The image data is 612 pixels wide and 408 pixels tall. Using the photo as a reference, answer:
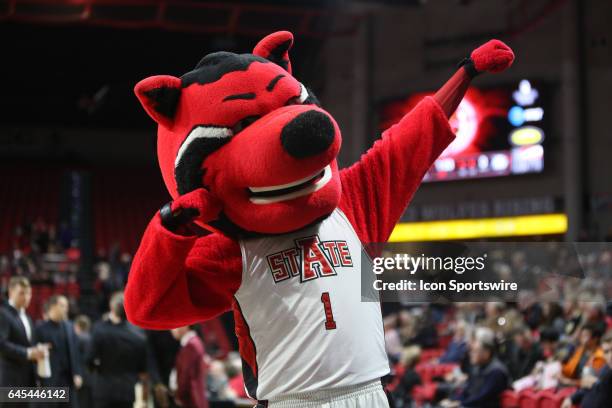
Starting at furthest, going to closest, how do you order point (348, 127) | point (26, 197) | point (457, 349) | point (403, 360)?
point (26, 197) → point (348, 127) → point (457, 349) → point (403, 360)

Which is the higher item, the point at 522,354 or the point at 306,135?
the point at 306,135

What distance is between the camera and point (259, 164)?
7.69ft

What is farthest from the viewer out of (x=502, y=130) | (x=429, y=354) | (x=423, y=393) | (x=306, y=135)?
(x=502, y=130)

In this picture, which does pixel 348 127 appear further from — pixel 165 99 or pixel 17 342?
pixel 165 99

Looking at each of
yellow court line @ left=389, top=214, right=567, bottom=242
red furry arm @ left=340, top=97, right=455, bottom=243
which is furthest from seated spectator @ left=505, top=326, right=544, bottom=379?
yellow court line @ left=389, top=214, right=567, bottom=242

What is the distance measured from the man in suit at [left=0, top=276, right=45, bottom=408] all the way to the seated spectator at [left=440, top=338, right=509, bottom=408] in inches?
122

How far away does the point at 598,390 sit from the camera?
17.3ft

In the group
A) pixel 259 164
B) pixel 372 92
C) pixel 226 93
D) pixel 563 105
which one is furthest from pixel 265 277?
pixel 372 92

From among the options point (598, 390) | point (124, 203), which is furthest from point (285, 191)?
point (124, 203)

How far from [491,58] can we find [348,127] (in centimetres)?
1406

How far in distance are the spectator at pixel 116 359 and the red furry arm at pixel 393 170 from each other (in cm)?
414

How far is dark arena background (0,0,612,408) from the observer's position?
10.4 metres

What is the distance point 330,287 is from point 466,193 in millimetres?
13360

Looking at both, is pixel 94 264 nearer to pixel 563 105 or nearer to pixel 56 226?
pixel 56 226
